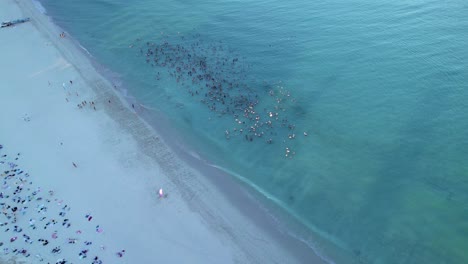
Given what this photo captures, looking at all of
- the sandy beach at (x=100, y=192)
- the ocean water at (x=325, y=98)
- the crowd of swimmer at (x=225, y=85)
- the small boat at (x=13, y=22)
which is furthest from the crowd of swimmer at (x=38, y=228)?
Answer: the small boat at (x=13, y=22)

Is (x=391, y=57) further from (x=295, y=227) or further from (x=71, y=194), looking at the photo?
(x=71, y=194)

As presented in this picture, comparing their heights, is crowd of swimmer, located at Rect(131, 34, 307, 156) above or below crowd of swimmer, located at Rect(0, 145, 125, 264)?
above

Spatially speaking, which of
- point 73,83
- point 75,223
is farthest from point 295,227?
point 73,83

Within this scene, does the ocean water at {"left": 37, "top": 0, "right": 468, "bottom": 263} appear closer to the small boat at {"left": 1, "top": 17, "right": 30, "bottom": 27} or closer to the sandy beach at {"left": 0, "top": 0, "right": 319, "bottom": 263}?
the sandy beach at {"left": 0, "top": 0, "right": 319, "bottom": 263}

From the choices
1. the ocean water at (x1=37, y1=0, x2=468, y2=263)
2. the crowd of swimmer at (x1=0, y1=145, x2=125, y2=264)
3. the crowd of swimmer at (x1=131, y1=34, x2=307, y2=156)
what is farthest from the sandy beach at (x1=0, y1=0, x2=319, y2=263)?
the crowd of swimmer at (x1=131, y1=34, x2=307, y2=156)

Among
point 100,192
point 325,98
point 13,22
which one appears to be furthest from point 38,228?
point 13,22

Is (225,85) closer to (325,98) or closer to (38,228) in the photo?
(325,98)
